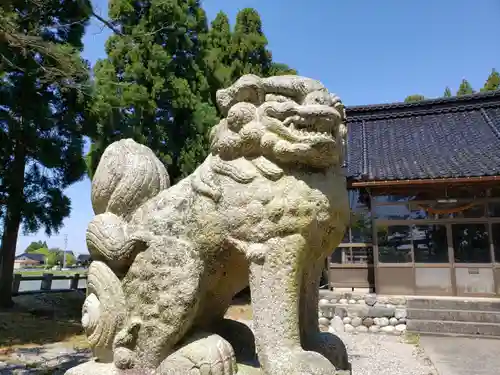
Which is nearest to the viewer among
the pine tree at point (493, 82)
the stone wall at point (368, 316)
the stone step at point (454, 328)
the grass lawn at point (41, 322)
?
the grass lawn at point (41, 322)

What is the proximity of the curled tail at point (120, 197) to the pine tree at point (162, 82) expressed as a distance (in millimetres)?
7272

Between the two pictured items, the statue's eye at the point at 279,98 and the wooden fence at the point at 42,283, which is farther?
the wooden fence at the point at 42,283

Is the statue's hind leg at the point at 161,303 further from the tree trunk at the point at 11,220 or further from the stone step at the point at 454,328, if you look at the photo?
the tree trunk at the point at 11,220

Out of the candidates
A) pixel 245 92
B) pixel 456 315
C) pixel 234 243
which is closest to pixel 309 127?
pixel 245 92

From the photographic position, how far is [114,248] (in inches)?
83.3

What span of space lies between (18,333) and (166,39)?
25.1ft

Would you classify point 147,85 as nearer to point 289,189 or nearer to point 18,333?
point 18,333

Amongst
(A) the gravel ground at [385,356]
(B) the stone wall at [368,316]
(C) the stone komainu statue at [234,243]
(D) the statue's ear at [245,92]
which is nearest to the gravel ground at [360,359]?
(A) the gravel ground at [385,356]

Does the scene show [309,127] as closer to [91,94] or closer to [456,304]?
[91,94]

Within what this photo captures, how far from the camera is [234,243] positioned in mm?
1982

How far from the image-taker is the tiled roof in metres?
9.83

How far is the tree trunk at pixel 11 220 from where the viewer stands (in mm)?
8672

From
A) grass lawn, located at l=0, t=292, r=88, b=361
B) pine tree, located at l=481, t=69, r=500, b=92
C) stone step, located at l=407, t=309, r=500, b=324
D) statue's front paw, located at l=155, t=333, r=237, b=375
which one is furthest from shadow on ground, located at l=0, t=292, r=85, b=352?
pine tree, located at l=481, t=69, r=500, b=92

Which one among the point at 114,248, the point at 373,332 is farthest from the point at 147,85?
the point at 114,248
